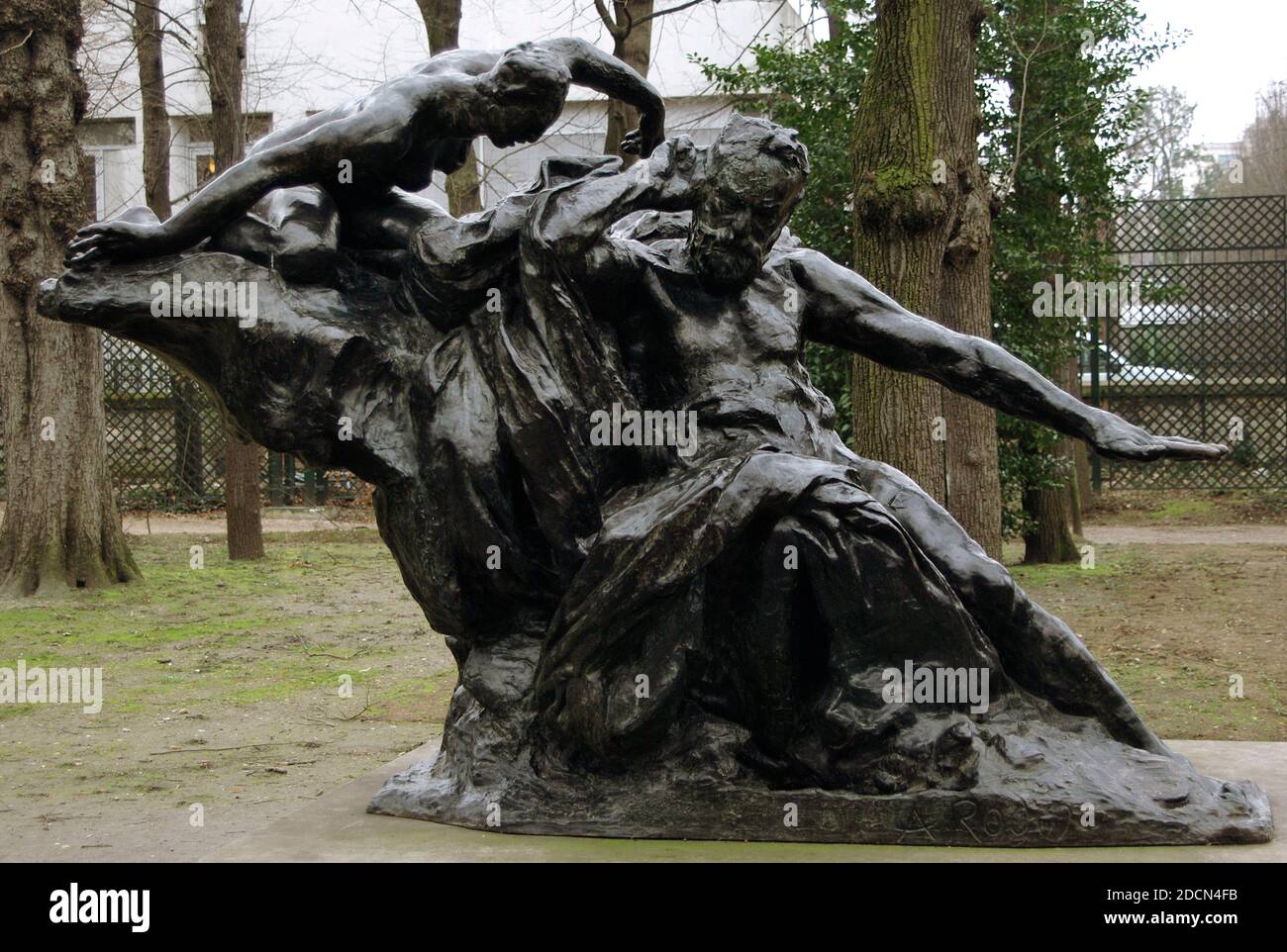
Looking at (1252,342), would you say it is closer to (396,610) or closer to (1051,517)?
(1051,517)

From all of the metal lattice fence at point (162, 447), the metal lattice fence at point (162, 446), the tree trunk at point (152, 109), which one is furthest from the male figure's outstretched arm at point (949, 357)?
the metal lattice fence at point (162, 446)

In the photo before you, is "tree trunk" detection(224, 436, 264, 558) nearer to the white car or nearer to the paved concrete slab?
the paved concrete slab

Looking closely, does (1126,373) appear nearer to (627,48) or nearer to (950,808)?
(627,48)

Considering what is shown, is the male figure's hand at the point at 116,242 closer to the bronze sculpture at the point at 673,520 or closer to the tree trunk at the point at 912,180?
the bronze sculpture at the point at 673,520

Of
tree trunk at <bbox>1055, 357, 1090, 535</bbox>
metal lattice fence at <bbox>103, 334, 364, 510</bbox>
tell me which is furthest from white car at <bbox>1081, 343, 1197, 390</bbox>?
metal lattice fence at <bbox>103, 334, 364, 510</bbox>

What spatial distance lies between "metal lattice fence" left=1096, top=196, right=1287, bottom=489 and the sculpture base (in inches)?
488

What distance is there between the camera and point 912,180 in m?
7.62

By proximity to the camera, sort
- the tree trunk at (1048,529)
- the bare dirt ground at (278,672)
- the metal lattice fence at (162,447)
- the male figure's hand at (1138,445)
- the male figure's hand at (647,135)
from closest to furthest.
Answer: the male figure's hand at (1138,445) < the male figure's hand at (647,135) < the bare dirt ground at (278,672) < the tree trunk at (1048,529) < the metal lattice fence at (162,447)

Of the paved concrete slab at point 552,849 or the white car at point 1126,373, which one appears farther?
the white car at point 1126,373

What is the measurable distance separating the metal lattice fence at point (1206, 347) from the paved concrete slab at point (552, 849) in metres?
12.6

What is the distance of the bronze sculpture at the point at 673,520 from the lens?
3891 mm

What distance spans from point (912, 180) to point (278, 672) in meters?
4.84

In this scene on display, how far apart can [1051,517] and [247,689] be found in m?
7.26

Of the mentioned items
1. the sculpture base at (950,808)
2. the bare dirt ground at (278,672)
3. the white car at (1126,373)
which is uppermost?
the white car at (1126,373)
